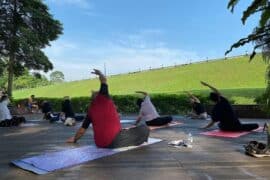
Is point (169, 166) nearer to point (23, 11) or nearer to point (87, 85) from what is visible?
point (23, 11)

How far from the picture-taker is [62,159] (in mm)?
8906

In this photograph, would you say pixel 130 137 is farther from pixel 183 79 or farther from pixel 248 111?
pixel 183 79

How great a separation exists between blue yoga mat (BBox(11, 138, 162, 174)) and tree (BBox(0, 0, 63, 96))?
26951mm

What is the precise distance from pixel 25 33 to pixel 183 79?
Result: 32.1m

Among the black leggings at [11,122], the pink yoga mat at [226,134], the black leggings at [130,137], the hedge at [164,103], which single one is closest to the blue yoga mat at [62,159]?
the black leggings at [130,137]

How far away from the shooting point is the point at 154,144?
11195 mm

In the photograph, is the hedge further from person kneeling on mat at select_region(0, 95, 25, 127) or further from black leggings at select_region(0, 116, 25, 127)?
person kneeling on mat at select_region(0, 95, 25, 127)

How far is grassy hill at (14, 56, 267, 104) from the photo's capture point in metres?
58.8

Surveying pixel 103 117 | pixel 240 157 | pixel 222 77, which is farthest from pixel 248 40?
pixel 222 77

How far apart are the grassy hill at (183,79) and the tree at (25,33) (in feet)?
68.2

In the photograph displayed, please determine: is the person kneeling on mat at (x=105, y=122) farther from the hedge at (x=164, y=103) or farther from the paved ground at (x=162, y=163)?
the hedge at (x=164, y=103)

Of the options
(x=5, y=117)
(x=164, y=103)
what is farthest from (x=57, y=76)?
(x=5, y=117)

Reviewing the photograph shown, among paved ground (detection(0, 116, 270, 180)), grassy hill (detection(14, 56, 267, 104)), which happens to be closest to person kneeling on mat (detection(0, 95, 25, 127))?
paved ground (detection(0, 116, 270, 180))

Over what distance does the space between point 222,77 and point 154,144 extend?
172ft
